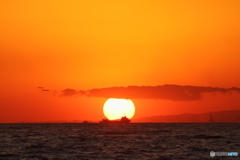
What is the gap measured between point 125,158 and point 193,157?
11.5 meters

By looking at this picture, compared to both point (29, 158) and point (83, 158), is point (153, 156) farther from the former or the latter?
point (29, 158)

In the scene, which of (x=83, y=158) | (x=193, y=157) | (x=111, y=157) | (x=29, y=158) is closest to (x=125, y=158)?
(x=111, y=157)

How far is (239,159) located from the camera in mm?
60906

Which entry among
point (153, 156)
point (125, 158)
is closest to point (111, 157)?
point (125, 158)

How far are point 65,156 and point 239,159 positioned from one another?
95.0ft

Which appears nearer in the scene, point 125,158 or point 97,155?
point 125,158

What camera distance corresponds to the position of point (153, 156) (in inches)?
2621

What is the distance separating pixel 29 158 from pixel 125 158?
16205mm

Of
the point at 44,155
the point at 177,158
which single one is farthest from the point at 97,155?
the point at 177,158

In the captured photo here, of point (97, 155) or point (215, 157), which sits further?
point (97, 155)

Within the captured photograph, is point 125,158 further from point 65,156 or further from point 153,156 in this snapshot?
point 65,156

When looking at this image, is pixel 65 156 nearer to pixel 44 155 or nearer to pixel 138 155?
pixel 44 155

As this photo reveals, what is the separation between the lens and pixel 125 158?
63.3 meters

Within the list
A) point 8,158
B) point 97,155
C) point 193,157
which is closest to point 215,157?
point 193,157
